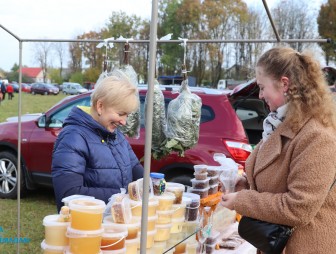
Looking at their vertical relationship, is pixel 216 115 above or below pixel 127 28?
below

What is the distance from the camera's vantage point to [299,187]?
1664 millimetres

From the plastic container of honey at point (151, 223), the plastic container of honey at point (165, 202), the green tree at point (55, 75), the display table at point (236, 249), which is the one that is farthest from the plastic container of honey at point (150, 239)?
the green tree at point (55, 75)

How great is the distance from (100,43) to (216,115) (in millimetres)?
2091

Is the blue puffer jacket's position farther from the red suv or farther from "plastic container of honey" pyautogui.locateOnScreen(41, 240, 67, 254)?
the red suv

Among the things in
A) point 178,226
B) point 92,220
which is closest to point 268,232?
point 178,226

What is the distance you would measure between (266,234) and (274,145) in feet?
1.20

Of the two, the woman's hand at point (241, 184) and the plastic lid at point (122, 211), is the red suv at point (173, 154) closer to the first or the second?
the woman's hand at point (241, 184)

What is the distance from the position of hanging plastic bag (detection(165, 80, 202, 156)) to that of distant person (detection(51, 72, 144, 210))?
870 millimetres

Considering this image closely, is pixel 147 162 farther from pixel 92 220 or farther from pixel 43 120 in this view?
pixel 43 120

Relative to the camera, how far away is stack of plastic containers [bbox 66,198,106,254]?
63.2 inches

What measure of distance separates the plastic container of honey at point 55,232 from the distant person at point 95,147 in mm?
435

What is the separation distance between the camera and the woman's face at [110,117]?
2.27m

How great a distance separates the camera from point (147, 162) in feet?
4.88

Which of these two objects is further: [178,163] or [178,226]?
[178,163]
